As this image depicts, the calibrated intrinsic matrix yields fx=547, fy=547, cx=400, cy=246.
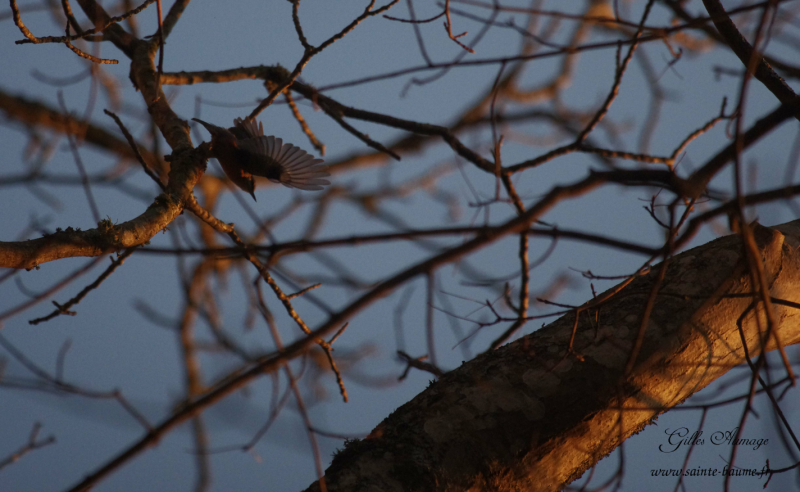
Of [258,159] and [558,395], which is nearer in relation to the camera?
[558,395]

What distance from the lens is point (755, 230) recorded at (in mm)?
925

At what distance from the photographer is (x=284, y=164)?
1070mm

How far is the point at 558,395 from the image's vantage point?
2.63ft

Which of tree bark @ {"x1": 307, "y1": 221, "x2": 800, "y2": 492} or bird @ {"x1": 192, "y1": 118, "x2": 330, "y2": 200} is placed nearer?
tree bark @ {"x1": 307, "y1": 221, "x2": 800, "y2": 492}

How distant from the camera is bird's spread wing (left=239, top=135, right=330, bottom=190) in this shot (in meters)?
1.01

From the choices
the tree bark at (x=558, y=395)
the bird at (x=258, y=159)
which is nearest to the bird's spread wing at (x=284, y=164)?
the bird at (x=258, y=159)

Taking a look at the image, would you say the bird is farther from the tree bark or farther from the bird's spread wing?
the tree bark

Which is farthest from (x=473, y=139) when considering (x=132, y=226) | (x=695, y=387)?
(x=132, y=226)

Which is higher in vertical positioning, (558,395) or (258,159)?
(258,159)

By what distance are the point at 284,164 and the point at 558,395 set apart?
2.14ft

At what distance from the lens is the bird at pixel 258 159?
3.22ft

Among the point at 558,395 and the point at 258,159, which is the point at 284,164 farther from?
the point at 558,395

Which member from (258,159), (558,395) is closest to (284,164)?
(258,159)

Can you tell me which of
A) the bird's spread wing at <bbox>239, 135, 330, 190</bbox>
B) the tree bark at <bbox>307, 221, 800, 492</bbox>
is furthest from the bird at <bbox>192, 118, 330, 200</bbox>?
the tree bark at <bbox>307, 221, 800, 492</bbox>
